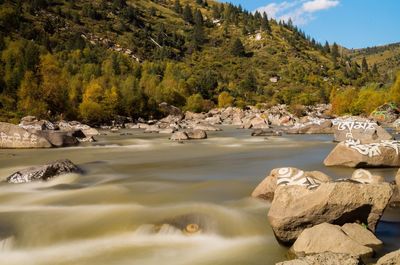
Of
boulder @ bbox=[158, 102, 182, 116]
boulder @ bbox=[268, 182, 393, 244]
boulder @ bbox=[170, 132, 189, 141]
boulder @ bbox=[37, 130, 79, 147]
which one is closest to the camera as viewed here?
boulder @ bbox=[268, 182, 393, 244]

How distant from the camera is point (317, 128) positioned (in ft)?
169

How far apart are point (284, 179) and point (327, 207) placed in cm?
353

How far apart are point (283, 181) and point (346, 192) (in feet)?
11.2

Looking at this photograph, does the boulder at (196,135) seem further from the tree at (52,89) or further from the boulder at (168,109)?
the boulder at (168,109)

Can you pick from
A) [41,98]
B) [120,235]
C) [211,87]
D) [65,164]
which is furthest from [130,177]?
[211,87]

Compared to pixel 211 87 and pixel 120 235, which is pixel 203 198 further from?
pixel 211 87

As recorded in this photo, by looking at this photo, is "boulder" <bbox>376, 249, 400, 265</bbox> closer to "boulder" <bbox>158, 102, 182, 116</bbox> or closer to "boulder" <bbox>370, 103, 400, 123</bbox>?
"boulder" <bbox>370, 103, 400, 123</bbox>

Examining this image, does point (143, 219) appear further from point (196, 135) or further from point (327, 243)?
point (196, 135)

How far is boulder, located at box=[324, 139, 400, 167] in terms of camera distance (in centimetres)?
2078

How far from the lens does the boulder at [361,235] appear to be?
10133 mm

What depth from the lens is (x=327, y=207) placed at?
10602mm

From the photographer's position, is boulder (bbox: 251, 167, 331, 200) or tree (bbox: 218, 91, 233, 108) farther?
tree (bbox: 218, 91, 233, 108)

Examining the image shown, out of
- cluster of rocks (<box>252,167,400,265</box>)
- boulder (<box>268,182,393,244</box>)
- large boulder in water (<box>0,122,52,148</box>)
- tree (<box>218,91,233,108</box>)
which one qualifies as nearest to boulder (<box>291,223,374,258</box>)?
cluster of rocks (<box>252,167,400,265</box>)

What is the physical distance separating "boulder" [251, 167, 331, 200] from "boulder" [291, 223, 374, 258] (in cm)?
320
